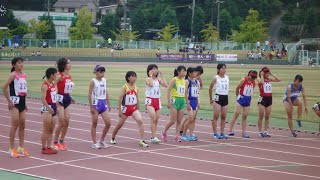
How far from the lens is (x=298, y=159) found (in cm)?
1389

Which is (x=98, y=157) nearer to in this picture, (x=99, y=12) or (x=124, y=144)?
(x=124, y=144)

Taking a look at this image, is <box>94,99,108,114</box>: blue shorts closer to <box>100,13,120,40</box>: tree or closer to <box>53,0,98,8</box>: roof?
<box>100,13,120,40</box>: tree

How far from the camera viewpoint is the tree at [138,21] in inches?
4058

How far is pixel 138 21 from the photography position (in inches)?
4070

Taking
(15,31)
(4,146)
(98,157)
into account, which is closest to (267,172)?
(98,157)

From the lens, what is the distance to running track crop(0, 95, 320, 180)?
1202 centimetres

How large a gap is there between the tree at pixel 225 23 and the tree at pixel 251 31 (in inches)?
284

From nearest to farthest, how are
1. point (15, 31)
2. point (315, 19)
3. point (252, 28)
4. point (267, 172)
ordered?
1. point (267, 172)
2. point (315, 19)
3. point (252, 28)
4. point (15, 31)

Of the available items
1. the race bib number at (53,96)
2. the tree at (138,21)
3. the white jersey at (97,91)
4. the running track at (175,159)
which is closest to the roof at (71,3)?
the tree at (138,21)

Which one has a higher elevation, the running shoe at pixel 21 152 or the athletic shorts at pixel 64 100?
the athletic shorts at pixel 64 100

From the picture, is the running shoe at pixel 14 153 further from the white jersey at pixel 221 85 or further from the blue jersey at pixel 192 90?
the white jersey at pixel 221 85

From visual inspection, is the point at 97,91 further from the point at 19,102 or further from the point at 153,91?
the point at 19,102

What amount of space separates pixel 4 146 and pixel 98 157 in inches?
104

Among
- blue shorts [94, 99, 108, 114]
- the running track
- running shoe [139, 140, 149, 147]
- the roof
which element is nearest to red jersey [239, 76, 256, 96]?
the running track
